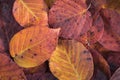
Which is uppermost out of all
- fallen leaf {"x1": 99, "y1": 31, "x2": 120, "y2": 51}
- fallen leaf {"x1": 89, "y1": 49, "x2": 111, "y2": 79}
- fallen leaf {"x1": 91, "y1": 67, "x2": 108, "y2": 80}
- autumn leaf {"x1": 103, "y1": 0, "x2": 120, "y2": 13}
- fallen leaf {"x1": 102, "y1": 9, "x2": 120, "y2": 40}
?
autumn leaf {"x1": 103, "y1": 0, "x2": 120, "y2": 13}

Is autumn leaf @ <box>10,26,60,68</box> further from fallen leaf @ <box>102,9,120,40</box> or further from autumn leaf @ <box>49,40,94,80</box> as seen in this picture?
fallen leaf @ <box>102,9,120,40</box>

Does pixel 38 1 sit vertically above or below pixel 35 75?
above

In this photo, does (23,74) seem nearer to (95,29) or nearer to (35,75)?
(35,75)

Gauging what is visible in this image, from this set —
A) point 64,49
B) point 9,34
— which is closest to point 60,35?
point 64,49

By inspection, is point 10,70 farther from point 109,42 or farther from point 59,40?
point 109,42

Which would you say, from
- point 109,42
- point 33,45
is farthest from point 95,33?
point 33,45

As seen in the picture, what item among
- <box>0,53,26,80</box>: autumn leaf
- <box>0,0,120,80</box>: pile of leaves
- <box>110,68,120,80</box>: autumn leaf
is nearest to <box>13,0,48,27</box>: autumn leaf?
<box>0,0,120,80</box>: pile of leaves
